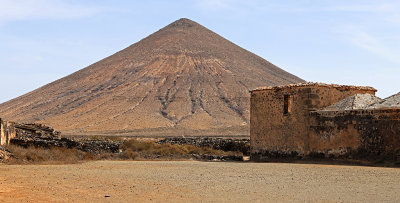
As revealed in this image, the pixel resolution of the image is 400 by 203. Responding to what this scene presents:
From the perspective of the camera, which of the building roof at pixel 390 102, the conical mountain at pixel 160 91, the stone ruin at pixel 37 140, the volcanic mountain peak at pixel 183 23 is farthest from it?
the volcanic mountain peak at pixel 183 23

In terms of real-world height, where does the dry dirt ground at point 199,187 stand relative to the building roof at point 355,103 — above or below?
below

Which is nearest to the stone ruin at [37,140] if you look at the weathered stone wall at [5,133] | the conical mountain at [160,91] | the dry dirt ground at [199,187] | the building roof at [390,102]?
the weathered stone wall at [5,133]

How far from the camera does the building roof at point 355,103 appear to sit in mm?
22406

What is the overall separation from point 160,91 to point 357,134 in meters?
79.3

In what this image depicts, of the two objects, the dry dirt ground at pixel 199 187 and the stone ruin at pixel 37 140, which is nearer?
the dry dirt ground at pixel 199 187

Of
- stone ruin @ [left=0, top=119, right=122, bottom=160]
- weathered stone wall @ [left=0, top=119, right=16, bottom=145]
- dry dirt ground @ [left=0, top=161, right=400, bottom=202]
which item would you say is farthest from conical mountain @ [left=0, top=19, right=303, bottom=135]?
dry dirt ground @ [left=0, top=161, right=400, bottom=202]

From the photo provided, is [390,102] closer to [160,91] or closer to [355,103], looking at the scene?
[355,103]

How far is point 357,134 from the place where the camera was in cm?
2141

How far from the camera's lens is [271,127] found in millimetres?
25391

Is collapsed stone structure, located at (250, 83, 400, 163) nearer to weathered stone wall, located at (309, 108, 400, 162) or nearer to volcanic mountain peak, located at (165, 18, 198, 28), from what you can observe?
weathered stone wall, located at (309, 108, 400, 162)

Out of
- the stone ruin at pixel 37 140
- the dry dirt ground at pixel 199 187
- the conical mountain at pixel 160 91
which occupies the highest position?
the conical mountain at pixel 160 91

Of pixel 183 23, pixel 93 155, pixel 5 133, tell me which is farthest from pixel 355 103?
pixel 183 23

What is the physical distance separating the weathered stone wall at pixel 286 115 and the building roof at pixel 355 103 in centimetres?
64

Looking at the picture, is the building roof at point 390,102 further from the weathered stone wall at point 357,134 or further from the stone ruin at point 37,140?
the stone ruin at point 37,140
